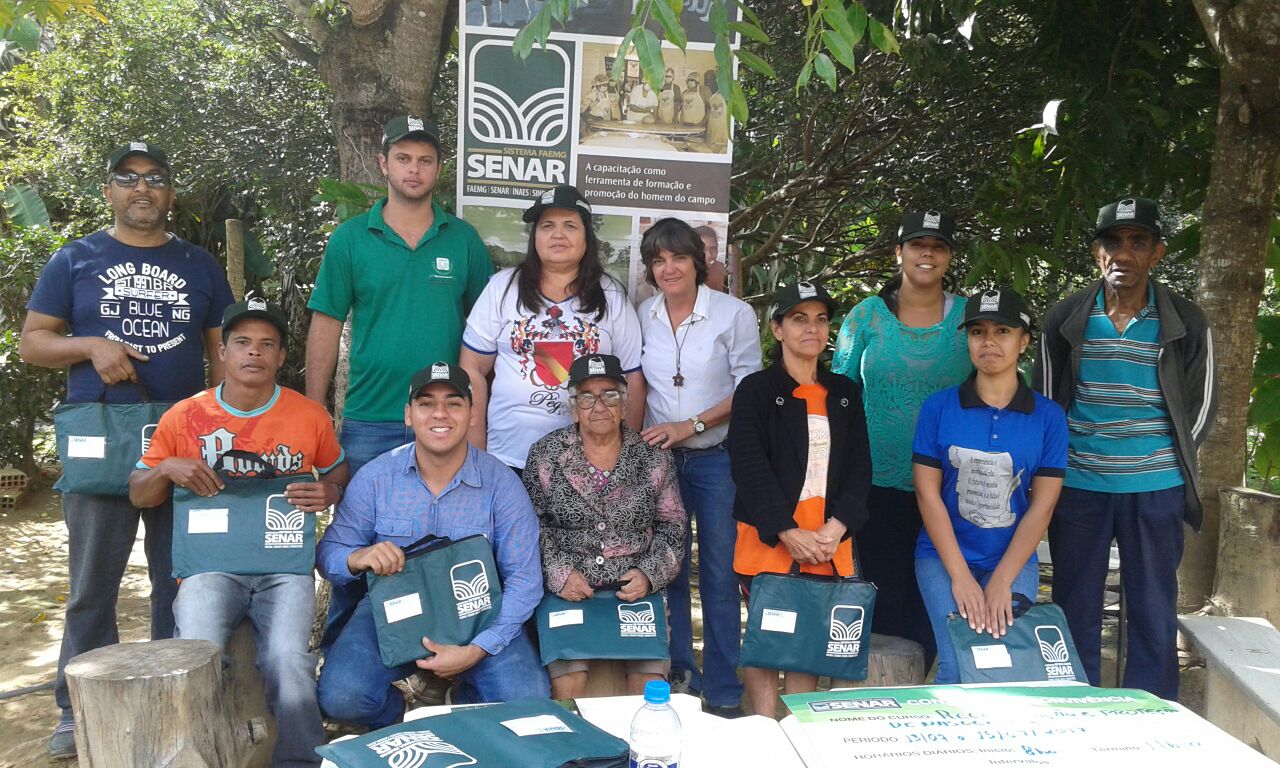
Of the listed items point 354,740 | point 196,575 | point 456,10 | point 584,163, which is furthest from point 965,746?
point 456,10

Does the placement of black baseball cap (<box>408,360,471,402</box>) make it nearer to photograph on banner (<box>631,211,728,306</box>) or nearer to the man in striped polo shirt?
photograph on banner (<box>631,211,728,306</box>)

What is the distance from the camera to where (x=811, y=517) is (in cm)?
396

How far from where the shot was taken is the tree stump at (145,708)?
2.99m

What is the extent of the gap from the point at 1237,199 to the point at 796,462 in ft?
9.15

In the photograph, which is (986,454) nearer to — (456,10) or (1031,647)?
(1031,647)

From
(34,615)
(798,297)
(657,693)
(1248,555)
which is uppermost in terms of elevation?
(798,297)

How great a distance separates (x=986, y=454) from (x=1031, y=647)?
0.73 metres

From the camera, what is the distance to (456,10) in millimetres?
5473

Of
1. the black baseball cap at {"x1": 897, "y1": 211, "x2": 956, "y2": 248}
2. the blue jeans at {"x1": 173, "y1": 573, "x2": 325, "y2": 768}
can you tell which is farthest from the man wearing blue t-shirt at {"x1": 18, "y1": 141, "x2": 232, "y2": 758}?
the black baseball cap at {"x1": 897, "y1": 211, "x2": 956, "y2": 248}

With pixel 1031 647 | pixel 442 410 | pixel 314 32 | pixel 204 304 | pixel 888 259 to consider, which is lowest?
pixel 1031 647

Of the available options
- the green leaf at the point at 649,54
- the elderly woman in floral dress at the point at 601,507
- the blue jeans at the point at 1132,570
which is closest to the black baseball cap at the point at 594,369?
the elderly woman in floral dress at the point at 601,507

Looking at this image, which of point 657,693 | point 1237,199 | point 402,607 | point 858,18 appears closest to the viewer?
point 657,693

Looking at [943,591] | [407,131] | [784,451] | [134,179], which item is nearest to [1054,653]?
[943,591]

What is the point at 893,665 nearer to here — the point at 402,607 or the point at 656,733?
the point at 402,607
